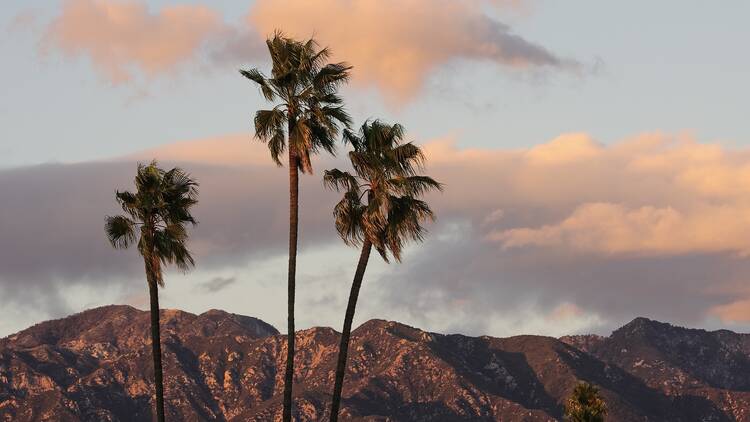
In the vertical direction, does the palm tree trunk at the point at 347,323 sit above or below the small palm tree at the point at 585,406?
below

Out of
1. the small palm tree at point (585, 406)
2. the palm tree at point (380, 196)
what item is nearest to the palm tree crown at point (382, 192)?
the palm tree at point (380, 196)

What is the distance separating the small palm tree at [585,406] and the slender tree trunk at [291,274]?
8648cm

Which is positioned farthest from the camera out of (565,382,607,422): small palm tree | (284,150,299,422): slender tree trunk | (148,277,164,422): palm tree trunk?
(565,382,607,422): small palm tree

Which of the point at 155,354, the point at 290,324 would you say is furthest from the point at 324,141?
the point at 155,354

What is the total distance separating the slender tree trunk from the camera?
7051 centimetres

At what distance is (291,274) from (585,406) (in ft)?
297

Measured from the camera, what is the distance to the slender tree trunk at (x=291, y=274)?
2776 inches

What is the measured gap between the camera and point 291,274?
72750mm

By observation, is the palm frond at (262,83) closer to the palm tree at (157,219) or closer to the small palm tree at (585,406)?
the palm tree at (157,219)

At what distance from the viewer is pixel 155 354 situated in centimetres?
8138

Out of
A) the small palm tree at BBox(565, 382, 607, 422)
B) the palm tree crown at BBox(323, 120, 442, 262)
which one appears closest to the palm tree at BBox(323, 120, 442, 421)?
the palm tree crown at BBox(323, 120, 442, 262)

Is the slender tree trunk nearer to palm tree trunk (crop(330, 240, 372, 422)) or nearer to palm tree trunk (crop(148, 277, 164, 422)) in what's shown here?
palm tree trunk (crop(330, 240, 372, 422))

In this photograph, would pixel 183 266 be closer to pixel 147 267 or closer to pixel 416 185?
pixel 147 267

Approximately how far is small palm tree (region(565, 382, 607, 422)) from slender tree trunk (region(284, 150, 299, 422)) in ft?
284
